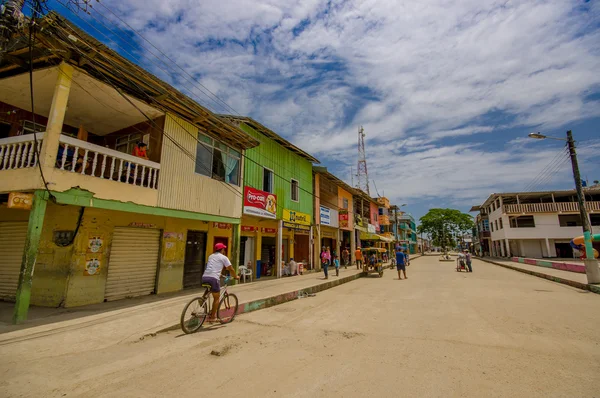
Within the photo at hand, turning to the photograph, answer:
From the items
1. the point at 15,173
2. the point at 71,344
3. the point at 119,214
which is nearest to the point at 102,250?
the point at 119,214

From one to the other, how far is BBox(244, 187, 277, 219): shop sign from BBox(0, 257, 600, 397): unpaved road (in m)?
7.37

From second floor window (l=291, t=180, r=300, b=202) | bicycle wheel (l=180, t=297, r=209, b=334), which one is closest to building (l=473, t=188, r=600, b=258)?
second floor window (l=291, t=180, r=300, b=202)

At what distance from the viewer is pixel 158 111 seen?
9.57 m

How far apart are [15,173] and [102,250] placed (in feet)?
10.4

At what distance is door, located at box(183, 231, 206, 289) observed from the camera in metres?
11.8

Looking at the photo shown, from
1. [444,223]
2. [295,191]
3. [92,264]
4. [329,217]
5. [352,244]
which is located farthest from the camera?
[444,223]

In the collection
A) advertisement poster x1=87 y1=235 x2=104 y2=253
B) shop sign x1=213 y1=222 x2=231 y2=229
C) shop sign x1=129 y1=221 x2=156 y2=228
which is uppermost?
shop sign x1=213 y1=222 x2=231 y2=229

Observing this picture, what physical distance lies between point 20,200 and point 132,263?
3.99 m

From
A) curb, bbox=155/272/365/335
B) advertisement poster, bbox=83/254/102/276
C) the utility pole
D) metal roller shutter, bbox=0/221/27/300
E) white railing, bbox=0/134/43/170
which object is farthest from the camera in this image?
the utility pole

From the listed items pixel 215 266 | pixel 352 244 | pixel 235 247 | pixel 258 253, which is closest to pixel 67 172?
pixel 215 266

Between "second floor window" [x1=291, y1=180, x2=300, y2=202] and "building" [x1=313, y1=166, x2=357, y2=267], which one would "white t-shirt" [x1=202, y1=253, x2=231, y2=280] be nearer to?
"second floor window" [x1=291, y1=180, x2=300, y2=202]

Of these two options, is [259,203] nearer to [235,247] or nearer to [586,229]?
[235,247]

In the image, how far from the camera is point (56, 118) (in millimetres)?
6781

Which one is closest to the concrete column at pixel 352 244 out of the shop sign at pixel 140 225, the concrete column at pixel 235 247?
the concrete column at pixel 235 247
